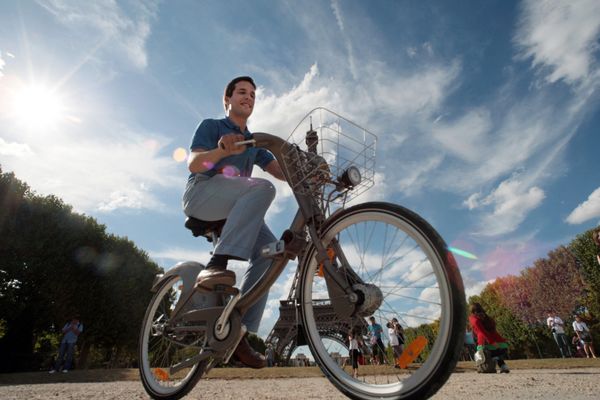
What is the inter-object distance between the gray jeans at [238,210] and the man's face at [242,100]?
66 centimetres

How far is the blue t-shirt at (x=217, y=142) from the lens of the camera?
3.01 m

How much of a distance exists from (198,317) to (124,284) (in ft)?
82.6

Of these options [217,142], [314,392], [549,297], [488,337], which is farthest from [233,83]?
[549,297]

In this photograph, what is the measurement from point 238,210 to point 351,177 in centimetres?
85

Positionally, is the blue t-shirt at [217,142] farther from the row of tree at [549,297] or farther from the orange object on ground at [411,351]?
the row of tree at [549,297]

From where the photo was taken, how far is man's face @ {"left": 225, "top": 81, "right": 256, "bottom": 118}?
3.25 metres

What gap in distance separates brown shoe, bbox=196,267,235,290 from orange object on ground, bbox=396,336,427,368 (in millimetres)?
1203

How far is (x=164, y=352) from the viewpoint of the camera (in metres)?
3.64

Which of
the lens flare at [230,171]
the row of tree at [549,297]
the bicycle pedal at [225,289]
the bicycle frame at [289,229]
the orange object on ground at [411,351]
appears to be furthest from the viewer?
the row of tree at [549,297]

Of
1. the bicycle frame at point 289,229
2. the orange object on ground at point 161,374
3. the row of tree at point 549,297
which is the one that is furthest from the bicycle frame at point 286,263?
the row of tree at point 549,297

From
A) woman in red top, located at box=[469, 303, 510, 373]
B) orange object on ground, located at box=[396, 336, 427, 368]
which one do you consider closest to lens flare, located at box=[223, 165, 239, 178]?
orange object on ground, located at box=[396, 336, 427, 368]

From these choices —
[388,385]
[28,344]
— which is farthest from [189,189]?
[28,344]

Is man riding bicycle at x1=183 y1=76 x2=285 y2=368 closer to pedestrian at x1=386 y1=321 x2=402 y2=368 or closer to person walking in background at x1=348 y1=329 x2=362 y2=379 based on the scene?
person walking in background at x1=348 y1=329 x2=362 y2=379

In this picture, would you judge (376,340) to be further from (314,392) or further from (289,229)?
(314,392)
